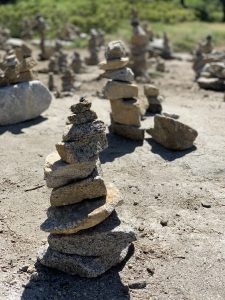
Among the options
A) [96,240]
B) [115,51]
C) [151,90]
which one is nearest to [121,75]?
[115,51]

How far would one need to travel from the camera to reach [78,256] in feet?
26.1

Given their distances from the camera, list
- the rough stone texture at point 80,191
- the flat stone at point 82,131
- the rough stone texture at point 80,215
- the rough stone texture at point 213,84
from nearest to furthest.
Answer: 1. the rough stone texture at point 80,215
2. the flat stone at point 82,131
3. the rough stone texture at point 80,191
4. the rough stone texture at point 213,84

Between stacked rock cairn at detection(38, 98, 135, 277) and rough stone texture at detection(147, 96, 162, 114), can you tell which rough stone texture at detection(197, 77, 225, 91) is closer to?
rough stone texture at detection(147, 96, 162, 114)

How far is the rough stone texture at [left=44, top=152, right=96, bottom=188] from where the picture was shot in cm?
785

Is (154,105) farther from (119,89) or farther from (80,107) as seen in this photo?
(80,107)

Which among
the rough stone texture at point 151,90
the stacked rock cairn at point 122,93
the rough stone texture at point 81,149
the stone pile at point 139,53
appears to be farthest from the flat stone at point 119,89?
the stone pile at point 139,53

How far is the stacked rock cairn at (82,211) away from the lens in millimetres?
7797

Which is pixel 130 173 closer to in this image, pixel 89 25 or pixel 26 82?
pixel 26 82

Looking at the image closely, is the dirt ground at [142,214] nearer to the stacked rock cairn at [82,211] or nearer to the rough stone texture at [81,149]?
the stacked rock cairn at [82,211]

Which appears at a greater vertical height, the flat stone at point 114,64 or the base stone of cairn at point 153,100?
the flat stone at point 114,64

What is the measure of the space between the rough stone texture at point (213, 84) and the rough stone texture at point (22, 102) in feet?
25.2

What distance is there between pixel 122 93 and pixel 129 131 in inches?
39.2

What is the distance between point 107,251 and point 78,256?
48 cm

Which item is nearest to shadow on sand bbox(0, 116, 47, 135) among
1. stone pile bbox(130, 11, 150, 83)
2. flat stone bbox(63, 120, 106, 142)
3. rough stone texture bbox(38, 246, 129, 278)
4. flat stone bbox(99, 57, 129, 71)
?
flat stone bbox(99, 57, 129, 71)
